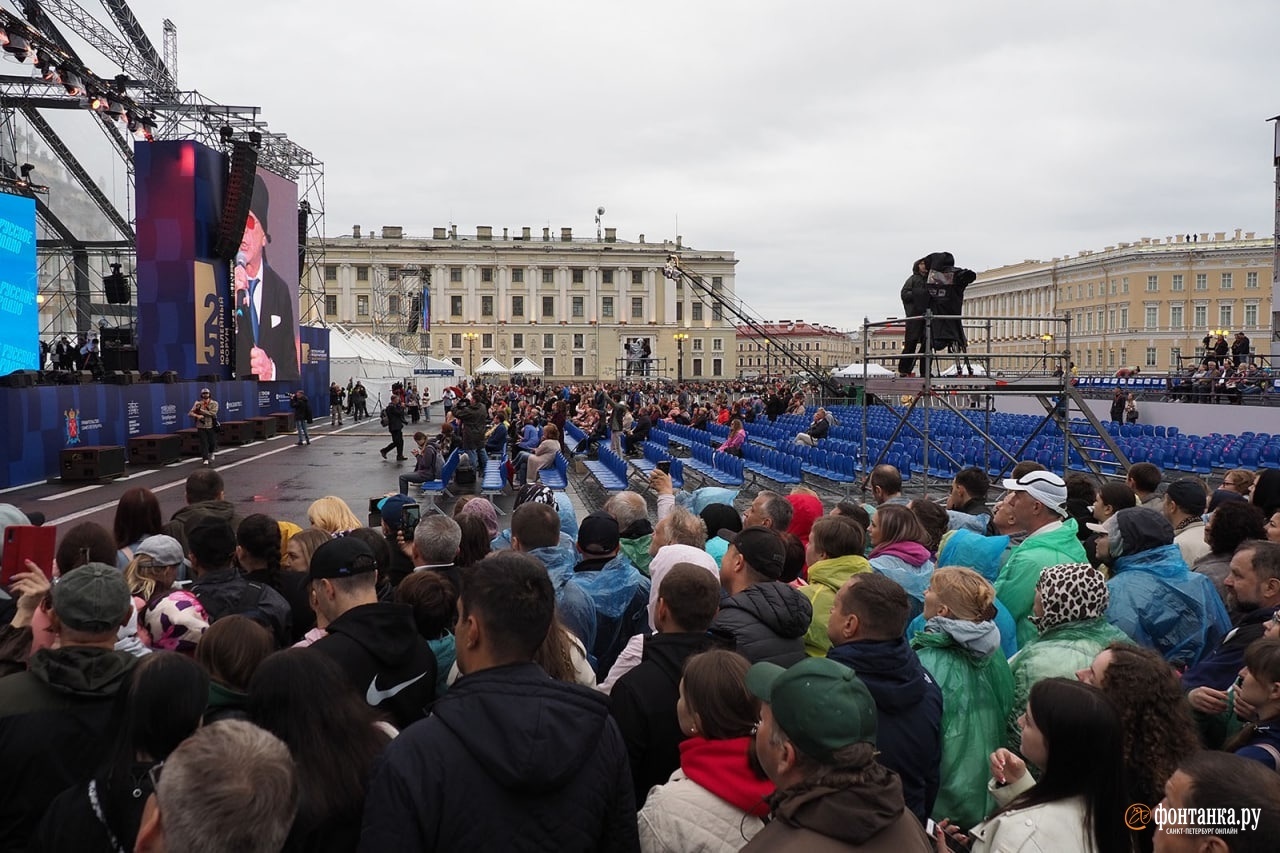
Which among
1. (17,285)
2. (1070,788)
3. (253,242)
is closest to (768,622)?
(1070,788)

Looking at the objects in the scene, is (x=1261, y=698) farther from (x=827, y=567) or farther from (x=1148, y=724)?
(x=827, y=567)

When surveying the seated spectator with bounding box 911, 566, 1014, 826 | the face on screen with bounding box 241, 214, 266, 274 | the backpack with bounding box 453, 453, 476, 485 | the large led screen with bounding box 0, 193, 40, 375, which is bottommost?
the backpack with bounding box 453, 453, 476, 485

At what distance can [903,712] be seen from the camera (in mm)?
3037

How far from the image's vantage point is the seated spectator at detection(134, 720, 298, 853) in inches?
72.1

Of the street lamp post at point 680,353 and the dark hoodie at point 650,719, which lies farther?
the street lamp post at point 680,353

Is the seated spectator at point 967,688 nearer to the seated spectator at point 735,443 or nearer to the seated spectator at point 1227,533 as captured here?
the seated spectator at point 1227,533

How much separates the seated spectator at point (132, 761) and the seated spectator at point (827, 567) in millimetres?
2608

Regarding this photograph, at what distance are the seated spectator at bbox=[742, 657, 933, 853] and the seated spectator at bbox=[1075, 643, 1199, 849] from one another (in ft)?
3.49

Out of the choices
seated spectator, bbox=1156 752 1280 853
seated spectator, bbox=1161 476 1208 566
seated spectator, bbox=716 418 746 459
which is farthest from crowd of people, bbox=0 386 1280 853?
seated spectator, bbox=716 418 746 459

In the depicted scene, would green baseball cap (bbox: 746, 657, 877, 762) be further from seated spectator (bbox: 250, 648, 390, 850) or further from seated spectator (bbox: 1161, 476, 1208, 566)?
seated spectator (bbox: 1161, 476, 1208, 566)

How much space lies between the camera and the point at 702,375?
111 meters

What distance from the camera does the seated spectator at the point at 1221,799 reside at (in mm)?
1921

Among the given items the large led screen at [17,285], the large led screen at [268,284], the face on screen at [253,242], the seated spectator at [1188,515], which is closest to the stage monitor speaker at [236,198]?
the large led screen at [268,284]

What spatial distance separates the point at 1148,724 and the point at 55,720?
3499mm
